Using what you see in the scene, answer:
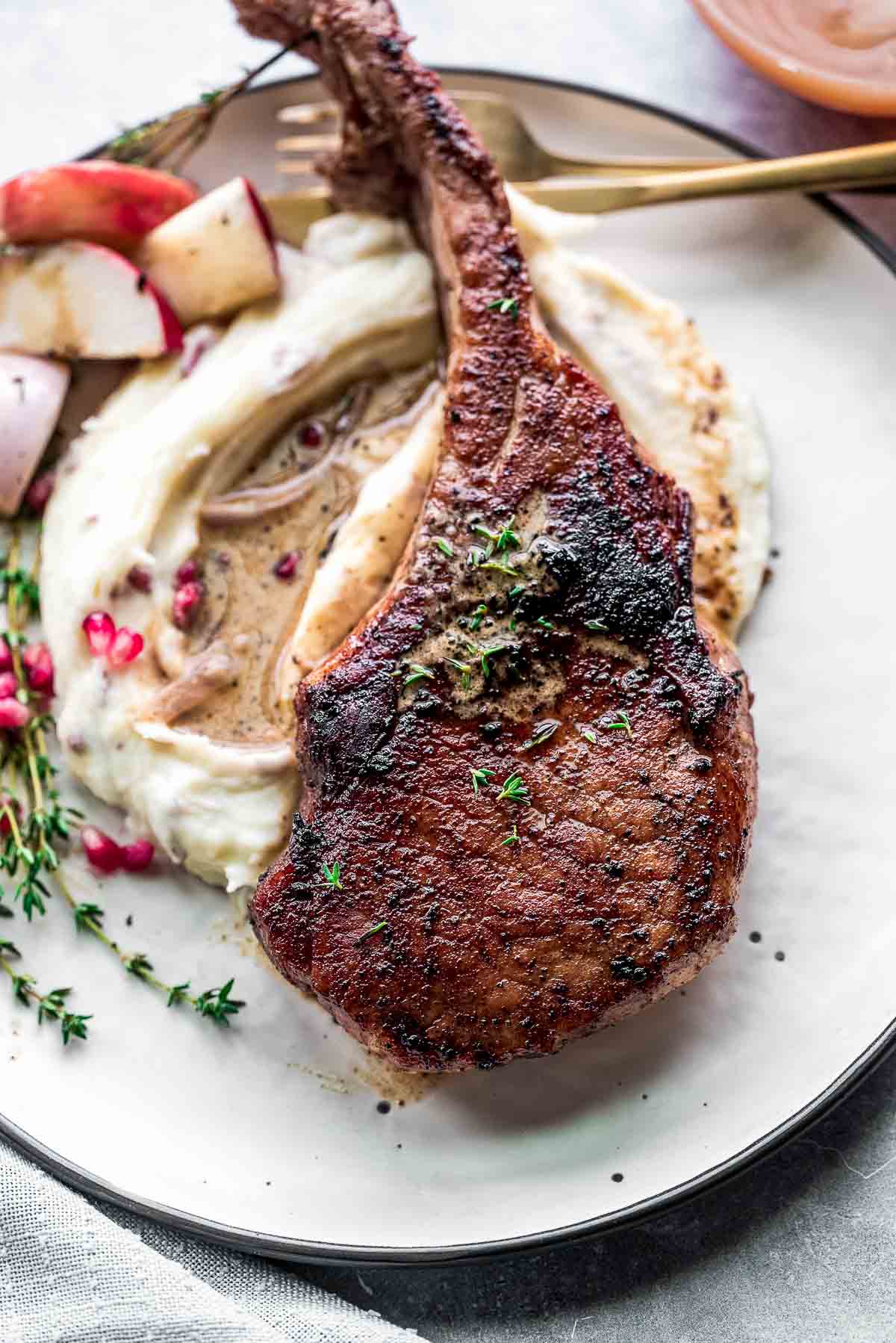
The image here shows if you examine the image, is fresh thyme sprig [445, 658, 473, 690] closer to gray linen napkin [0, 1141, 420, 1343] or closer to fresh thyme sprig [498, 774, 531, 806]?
fresh thyme sprig [498, 774, 531, 806]

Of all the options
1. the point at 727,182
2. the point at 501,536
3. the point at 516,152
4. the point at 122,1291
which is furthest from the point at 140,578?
the point at 727,182

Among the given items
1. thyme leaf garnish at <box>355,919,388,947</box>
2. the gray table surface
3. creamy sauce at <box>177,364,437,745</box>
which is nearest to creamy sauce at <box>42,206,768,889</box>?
creamy sauce at <box>177,364,437,745</box>

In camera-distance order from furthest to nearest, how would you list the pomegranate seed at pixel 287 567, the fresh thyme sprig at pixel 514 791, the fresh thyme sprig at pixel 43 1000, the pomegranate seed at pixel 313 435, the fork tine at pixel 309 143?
the fork tine at pixel 309 143 → the pomegranate seed at pixel 313 435 → the pomegranate seed at pixel 287 567 → the fresh thyme sprig at pixel 43 1000 → the fresh thyme sprig at pixel 514 791

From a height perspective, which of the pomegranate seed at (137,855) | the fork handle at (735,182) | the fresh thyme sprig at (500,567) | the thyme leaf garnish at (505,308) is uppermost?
the fork handle at (735,182)

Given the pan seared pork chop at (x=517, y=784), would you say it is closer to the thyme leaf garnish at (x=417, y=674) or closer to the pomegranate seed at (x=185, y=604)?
the thyme leaf garnish at (x=417, y=674)

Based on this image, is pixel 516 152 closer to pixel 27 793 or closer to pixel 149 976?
pixel 27 793

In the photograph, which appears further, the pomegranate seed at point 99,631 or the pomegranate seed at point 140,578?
the pomegranate seed at point 140,578

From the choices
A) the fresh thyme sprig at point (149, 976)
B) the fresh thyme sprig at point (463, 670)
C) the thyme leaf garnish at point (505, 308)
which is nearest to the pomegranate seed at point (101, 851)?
the fresh thyme sprig at point (149, 976)
